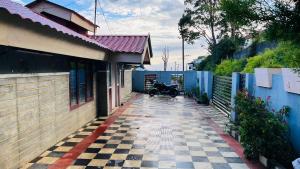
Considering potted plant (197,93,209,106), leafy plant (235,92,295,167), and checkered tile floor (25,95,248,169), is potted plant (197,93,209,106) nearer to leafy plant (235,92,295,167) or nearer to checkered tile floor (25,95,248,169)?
checkered tile floor (25,95,248,169)

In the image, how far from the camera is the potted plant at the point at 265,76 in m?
6.67

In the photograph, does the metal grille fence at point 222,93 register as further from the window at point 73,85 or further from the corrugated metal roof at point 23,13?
the corrugated metal roof at point 23,13

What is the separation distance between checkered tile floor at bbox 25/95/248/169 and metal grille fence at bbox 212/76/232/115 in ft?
4.46

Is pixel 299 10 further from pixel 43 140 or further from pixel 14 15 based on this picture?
pixel 43 140

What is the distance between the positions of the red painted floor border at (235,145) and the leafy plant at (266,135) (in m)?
0.19

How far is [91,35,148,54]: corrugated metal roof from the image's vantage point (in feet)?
37.6

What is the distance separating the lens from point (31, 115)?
19.7 feet

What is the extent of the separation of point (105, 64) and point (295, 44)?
A: 8889 mm

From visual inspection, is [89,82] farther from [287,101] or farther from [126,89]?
→ [126,89]

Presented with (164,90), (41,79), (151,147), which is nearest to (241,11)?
(151,147)

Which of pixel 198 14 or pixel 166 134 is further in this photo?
pixel 198 14

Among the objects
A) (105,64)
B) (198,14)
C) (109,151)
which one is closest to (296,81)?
(109,151)

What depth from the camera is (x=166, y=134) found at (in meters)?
8.45

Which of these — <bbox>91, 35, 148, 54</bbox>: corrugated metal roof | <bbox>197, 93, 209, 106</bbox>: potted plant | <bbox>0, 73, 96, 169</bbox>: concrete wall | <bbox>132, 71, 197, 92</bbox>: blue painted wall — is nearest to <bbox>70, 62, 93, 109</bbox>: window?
<bbox>0, 73, 96, 169</bbox>: concrete wall
